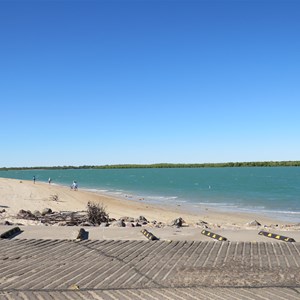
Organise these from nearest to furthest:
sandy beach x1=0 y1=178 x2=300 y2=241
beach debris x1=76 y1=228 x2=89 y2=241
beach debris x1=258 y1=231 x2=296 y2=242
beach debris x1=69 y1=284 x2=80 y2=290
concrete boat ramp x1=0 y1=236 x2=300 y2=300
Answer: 1. concrete boat ramp x1=0 y1=236 x2=300 y2=300
2. beach debris x1=69 y1=284 x2=80 y2=290
3. beach debris x1=258 y1=231 x2=296 y2=242
4. beach debris x1=76 y1=228 x2=89 y2=241
5. sandy beach x1=0 y1=178 x2=300 y2=241

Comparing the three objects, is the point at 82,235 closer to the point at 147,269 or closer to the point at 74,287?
the point at 147,269

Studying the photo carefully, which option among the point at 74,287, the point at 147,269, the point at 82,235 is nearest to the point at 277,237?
the point at 147,269

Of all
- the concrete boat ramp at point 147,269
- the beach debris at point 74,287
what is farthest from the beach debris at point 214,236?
the beach debris at point 74,287

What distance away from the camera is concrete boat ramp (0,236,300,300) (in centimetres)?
559

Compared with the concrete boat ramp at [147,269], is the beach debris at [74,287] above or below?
below

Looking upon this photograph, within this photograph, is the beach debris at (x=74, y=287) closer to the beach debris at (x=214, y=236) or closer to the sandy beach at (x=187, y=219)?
the sandy beach at (x=187, y=219)

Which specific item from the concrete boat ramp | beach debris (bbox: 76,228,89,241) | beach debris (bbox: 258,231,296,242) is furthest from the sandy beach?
the concrete boat ramp

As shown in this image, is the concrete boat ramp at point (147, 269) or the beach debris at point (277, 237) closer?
the concrete boat ramp at point (147, 269)

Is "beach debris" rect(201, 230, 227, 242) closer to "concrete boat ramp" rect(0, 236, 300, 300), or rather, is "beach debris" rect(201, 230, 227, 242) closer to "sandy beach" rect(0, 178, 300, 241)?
"sandy beach" rect(0, 178, 300, 241)

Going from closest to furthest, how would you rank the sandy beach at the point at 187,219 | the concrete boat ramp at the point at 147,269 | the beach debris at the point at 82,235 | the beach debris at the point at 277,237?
1. the concrete boat ramp at the point at 147,269
2. the beach debris at the point at 277,237
3. the beach debris at the point at 82,235
4. the sandy beach at the point at 187,219

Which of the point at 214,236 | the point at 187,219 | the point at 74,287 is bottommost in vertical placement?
the point at 187,219

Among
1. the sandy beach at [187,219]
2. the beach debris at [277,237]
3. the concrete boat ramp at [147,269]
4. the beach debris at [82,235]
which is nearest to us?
the concrete boat ramp at [147,269]

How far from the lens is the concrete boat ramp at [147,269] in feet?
18.3

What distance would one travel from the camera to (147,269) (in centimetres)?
684
